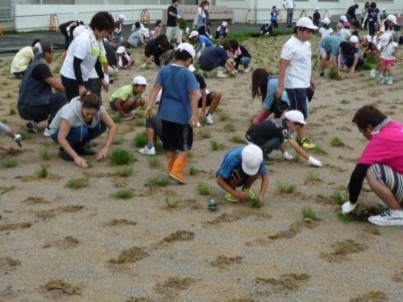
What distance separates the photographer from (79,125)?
744 cm

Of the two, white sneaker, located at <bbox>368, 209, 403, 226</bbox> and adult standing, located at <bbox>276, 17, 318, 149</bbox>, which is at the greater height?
adult standing, located at <bbox>276, 17, 318, 149</bbox>

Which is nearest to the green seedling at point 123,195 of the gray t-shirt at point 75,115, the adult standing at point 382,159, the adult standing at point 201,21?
the gray t-shirt at point 75,115

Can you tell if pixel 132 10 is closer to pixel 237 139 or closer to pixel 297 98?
pixel 237 139

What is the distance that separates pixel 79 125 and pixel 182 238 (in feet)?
9.05

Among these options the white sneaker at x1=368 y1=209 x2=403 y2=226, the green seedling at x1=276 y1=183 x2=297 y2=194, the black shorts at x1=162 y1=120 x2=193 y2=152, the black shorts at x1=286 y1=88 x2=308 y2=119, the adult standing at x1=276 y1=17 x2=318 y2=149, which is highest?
the adult standing at x1=276 y1=17 x2=318 y2=149

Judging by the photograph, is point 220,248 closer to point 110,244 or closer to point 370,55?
point 110,244

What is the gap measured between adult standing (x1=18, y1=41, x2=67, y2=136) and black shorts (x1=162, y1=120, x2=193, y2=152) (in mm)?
2103

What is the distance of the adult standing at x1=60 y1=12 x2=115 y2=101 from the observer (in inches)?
292

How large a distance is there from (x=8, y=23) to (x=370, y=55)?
18.2 metres

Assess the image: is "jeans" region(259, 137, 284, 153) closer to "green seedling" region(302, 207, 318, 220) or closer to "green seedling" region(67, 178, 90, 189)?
"green seedling" region(302, 207, 318, 220)

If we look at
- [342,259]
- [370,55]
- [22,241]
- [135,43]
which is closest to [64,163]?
[22,241]

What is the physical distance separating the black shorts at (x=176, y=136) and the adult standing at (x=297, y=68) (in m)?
1.64

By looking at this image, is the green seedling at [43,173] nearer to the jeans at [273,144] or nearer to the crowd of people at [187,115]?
the crowd of people at [187,115]

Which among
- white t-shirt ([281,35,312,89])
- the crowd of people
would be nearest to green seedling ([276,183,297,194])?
the crowd of people
